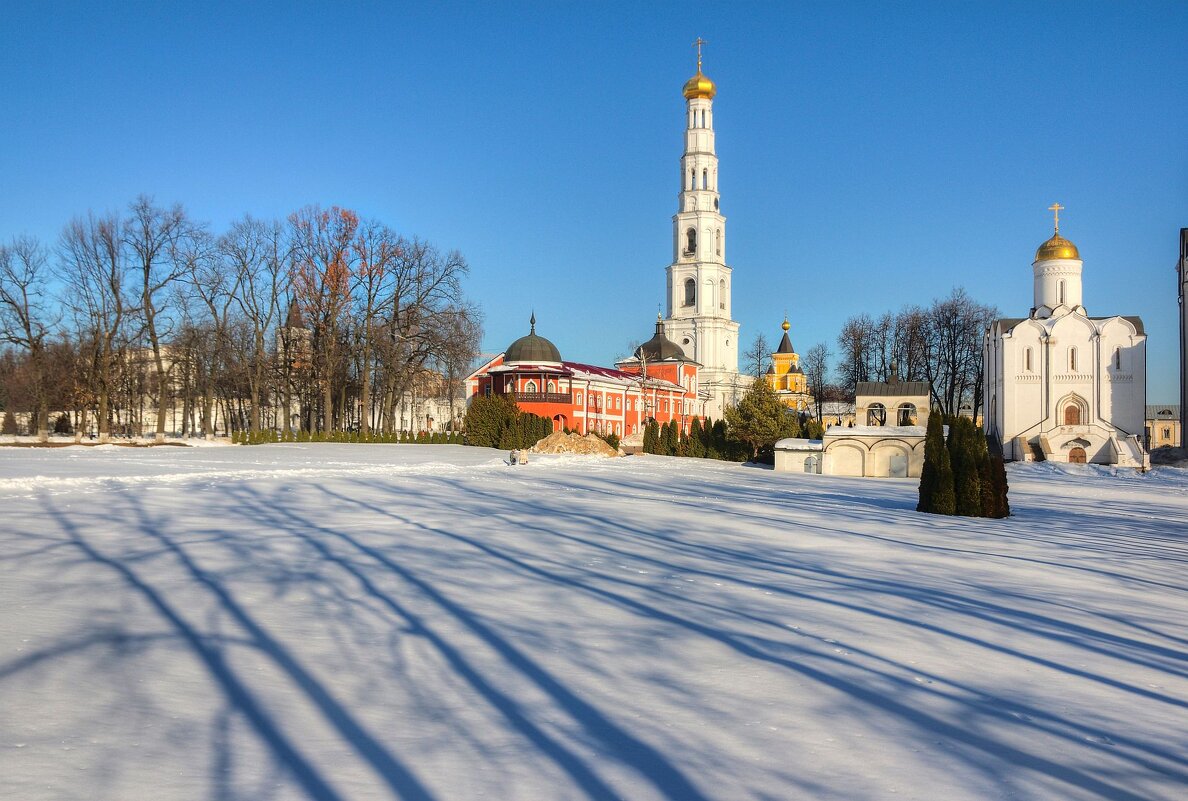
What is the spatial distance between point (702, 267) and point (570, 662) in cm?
7530

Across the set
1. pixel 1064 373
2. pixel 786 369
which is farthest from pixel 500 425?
pixel 786 369

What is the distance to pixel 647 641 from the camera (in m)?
6.45

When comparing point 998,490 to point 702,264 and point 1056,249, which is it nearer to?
point 1056,249

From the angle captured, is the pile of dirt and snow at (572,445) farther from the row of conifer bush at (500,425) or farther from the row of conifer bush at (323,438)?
the row of conifer bush at (323,438)

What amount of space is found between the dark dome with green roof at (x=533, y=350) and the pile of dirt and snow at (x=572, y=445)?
15740mm

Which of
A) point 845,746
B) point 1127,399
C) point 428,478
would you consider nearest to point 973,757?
point 845,746

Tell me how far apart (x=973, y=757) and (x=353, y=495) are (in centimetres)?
1362

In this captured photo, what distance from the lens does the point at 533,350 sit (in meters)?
54.1

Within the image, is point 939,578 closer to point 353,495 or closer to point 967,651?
point 967,651

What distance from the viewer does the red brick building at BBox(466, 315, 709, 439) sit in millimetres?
51406

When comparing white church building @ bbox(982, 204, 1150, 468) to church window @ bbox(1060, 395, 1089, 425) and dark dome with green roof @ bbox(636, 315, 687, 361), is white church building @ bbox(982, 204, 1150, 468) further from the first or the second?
dark dome with green roof @ bbox(636, 315, 687, 361)

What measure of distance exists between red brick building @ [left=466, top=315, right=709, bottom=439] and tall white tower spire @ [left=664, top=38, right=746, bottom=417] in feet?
34.9

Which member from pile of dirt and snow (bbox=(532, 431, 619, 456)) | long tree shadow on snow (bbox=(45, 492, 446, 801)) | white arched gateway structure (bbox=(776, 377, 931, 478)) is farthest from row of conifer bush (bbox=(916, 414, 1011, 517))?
pile of dirt and snow (bbox=(532, 431, 619, 456))

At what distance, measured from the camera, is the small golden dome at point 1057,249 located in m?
48.4
